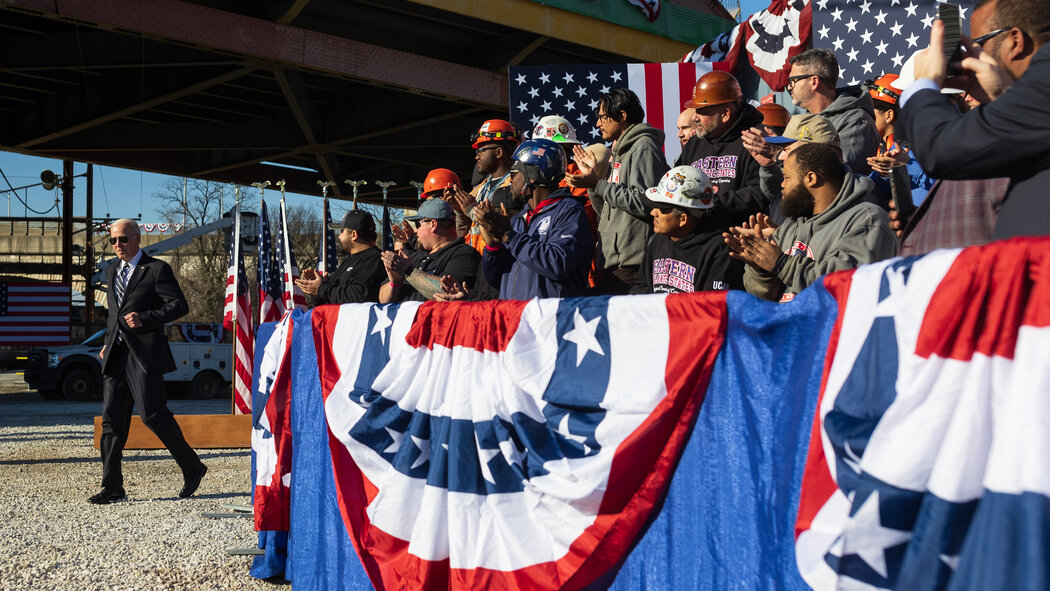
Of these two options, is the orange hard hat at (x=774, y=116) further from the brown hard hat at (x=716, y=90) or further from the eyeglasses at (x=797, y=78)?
the brown hard hat at (x=716, y=90)

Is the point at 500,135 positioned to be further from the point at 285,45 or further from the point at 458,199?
the point at 285,45

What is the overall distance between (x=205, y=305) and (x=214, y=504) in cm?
3974

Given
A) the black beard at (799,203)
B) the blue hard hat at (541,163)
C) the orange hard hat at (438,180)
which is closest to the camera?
the black beard at (799,203)

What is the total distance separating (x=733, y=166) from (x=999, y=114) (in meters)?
3.00

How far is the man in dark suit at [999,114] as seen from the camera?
84.7 inches

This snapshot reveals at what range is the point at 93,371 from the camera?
19.6 meters

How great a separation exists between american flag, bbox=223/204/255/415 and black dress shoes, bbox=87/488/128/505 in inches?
159

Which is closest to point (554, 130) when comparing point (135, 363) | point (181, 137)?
point (135, 363)

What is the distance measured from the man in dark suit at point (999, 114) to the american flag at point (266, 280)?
10.8m

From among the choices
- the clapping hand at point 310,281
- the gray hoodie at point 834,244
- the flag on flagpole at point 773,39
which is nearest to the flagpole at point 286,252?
the clapping hand at point 310,281

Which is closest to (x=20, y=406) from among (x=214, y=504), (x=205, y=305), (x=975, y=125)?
(x=214, y=504)

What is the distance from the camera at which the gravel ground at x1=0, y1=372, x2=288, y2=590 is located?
4852mm

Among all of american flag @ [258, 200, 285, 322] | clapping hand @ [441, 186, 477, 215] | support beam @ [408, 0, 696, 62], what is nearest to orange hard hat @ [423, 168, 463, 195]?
clapping hand @ [441, 186, 477, 215]

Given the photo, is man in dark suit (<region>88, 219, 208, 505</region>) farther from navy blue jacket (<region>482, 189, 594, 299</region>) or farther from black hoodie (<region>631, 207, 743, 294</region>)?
black hoodie (<region>631, 207, 743, 294</region>)
